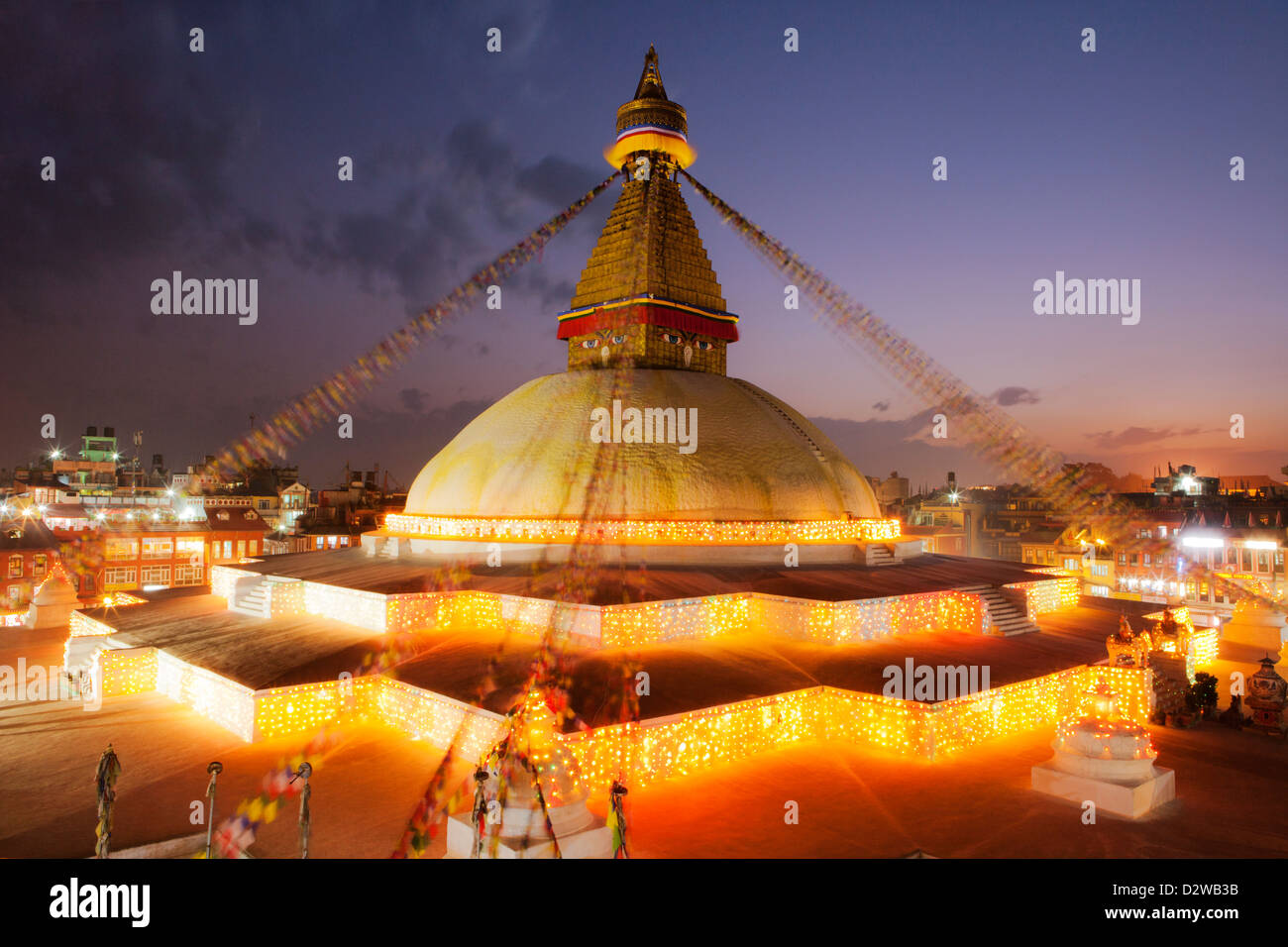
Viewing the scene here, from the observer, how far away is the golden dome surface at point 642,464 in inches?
553

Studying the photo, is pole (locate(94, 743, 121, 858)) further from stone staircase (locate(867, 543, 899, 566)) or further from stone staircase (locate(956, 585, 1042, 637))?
stone staircase (locate(867, 543, 899, 566))

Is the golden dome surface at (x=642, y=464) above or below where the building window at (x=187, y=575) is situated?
above

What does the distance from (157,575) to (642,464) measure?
2630 cm

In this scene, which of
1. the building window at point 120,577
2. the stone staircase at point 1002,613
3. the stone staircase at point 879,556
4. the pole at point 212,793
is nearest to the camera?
the pole at point 212,793

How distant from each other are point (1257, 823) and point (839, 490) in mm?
9343

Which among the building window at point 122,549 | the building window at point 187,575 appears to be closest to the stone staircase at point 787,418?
the building window at point 187,575

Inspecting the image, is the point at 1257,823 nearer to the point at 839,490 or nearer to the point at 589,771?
the point at 589,771

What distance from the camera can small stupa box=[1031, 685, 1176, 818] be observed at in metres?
7.10

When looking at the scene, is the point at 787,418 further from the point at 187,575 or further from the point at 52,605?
the point at 187,575

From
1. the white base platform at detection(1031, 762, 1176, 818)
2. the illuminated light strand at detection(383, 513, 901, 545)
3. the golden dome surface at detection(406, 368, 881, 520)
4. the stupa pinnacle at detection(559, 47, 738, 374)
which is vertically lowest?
the white base platform at detection(1031, 762, 1176, 818)

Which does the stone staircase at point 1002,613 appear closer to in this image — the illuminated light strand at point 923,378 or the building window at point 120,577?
the illuminated light strand at point 923,378

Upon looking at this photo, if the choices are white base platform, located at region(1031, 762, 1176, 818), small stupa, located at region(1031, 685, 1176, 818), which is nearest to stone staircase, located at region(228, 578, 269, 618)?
white base platform, located at region(1031, 762, 1176, 818)

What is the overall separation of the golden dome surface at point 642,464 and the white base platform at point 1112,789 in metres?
7.30
